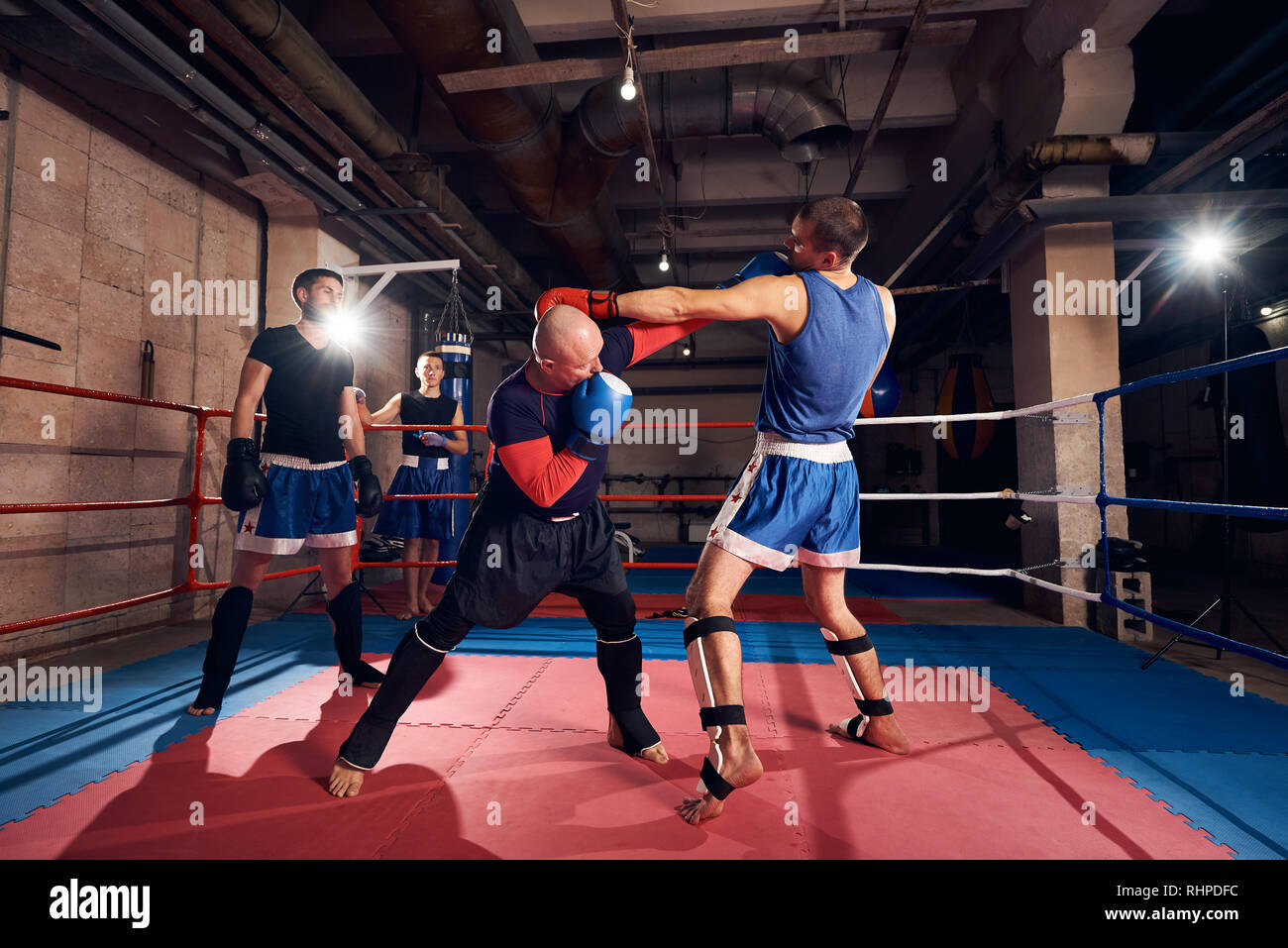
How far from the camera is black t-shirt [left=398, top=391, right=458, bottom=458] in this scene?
14.9 ft

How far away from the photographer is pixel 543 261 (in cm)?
867

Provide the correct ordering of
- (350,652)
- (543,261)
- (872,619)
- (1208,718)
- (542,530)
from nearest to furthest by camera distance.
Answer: (542,530)
(1208,718)
(350,652)
(872,619)
(543,261)

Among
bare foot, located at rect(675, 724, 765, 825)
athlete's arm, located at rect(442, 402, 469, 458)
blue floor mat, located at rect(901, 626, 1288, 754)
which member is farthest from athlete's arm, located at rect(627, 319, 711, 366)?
athlete's arm, located at rect(442, 402, 469, 458)

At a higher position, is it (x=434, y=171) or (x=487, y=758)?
(x=434, y=171)

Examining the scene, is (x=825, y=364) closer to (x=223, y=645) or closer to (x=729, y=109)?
(x=223, y=645)

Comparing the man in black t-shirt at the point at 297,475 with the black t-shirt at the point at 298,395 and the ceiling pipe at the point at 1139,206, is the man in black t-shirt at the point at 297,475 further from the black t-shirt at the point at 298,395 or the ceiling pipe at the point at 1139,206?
the ceiling pipe at the point at 1139,206

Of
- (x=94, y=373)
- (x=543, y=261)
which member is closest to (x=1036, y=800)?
(x=94, y=373)

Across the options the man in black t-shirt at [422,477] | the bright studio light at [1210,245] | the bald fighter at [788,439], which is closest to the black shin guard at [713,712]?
the bald fighter at [788,439]

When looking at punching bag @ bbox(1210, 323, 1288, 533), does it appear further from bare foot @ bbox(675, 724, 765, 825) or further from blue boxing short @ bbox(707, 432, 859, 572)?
bare foot @ bbox(675, 724, 765, 825)

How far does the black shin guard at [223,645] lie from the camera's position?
2357mm

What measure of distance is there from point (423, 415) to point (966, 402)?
236 inches

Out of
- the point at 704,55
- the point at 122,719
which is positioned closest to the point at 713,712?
the point at 122,719

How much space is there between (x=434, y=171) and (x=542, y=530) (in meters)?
4.33

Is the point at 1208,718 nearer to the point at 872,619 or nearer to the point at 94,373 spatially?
the point at 872,619
